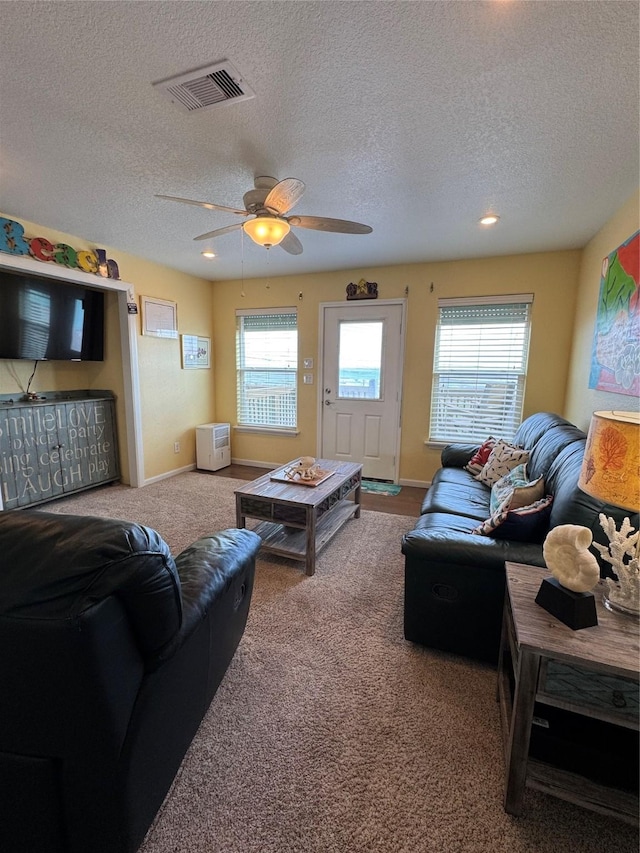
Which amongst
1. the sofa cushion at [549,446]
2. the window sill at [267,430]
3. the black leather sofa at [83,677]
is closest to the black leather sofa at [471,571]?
the sofa cushion at [549,446]

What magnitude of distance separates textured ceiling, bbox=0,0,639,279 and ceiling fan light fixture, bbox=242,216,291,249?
33 cm

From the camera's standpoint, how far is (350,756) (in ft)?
4.25

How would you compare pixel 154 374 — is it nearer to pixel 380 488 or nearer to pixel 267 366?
pixel 267 366

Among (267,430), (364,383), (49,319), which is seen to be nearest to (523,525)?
(364,383)

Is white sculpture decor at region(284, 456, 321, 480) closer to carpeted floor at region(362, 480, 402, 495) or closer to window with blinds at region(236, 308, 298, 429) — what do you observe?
carpeted floor at region(362, 480, 402, 495)

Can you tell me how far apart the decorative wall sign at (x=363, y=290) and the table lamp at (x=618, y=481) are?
3.34m

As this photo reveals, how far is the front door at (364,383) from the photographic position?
13.8 feet

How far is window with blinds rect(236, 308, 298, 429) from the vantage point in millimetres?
4723

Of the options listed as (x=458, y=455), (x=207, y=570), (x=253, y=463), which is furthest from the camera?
(x=253, y=463)

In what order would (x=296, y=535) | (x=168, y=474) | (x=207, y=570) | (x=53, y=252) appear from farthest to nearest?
(x=168, y=474), (x=53, y=252), (x=296, y=535), (x=207, y=570)

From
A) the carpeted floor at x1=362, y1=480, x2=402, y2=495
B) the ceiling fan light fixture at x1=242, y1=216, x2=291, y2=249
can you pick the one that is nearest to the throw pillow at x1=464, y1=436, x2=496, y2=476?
the carpeted floor at x1=362, y1=480, x2=402, y2=495

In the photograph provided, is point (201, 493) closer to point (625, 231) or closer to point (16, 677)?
point (16, 677)

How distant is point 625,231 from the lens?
240 centimetres

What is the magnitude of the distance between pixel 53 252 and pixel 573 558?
13.7 feet
